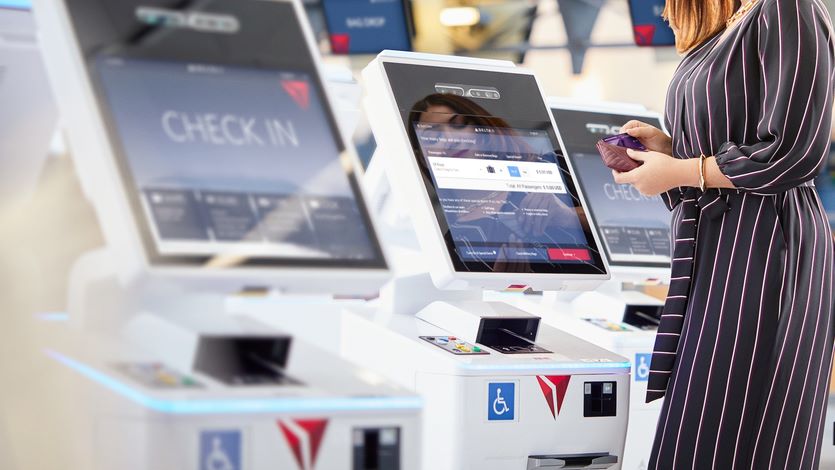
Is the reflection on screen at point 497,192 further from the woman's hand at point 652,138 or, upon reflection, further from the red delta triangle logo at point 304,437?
the red delta triangle logo at point 304,437

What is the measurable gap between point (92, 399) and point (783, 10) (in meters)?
1.48

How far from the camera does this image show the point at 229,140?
1.62 metres

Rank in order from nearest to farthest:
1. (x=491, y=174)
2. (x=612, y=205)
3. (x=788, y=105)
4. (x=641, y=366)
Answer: (x=788, y=105)
(x=491, y=174)
(x=641, y=366)
(x=612, y=205)

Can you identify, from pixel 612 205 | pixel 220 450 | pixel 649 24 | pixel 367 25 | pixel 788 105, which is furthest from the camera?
pixel 367 25

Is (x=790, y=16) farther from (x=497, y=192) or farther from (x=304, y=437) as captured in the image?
(x=304, y=437)

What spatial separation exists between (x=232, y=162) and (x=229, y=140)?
0.04m

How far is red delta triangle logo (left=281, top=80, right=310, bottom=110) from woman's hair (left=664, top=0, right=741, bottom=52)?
0.99m

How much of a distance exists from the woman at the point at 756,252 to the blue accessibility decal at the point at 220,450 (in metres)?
1.06

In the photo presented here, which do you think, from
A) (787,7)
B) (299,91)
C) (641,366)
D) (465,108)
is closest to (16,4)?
(299,91)

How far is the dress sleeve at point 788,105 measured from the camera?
204 cm

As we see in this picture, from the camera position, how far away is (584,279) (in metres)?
2.34

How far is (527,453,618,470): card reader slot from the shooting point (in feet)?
7.23

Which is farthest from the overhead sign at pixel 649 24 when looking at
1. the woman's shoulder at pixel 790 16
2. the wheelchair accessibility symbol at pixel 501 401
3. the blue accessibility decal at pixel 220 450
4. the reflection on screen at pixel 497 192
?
the blue accessibility decal at pixel 220 450

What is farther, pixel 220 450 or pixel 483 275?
pixel 483 275
